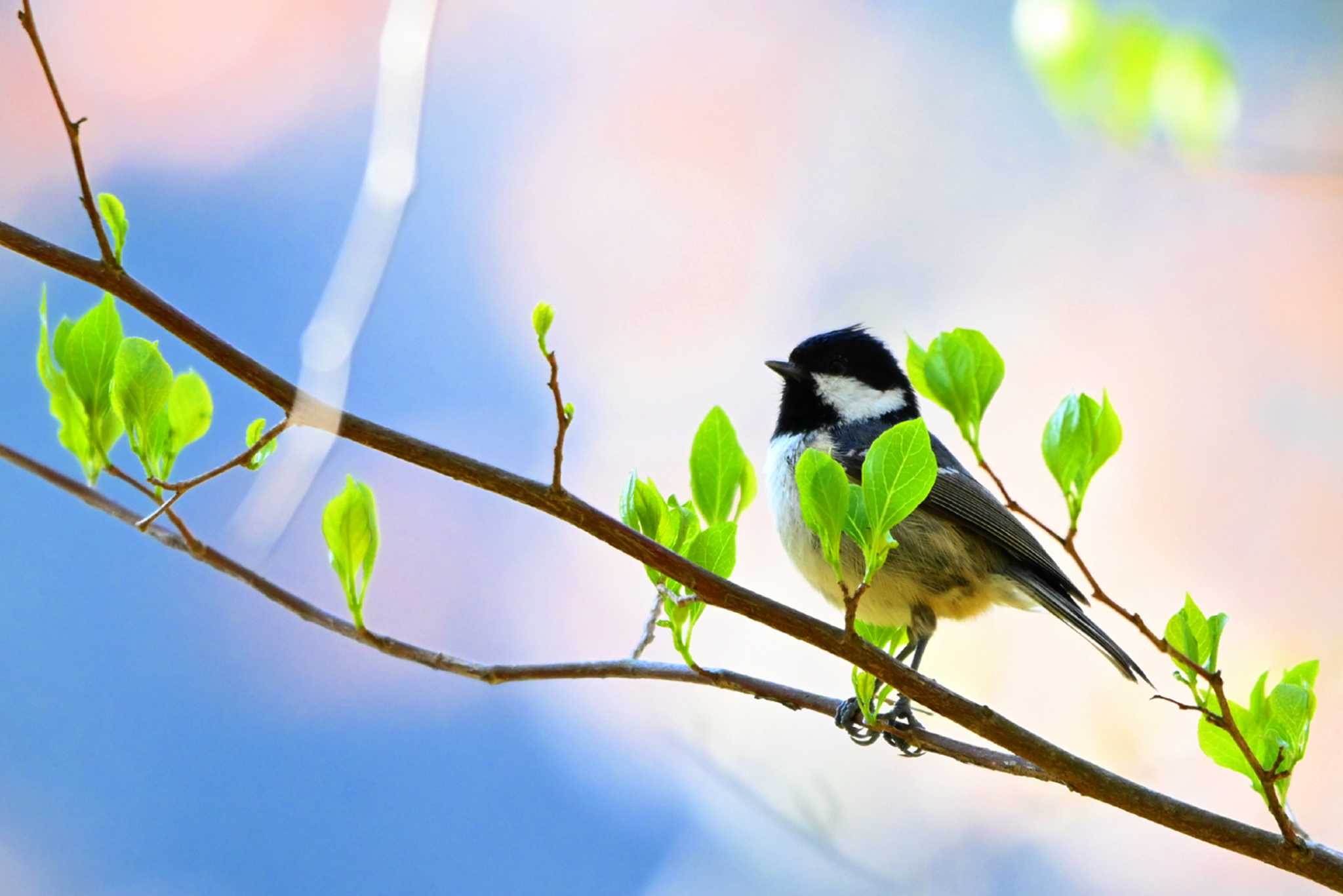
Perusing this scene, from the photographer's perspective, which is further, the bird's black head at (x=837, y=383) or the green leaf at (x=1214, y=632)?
the bird's black head at (x=837, y=383)

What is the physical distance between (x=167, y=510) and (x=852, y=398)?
0.85 metres

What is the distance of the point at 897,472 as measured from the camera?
0.53m

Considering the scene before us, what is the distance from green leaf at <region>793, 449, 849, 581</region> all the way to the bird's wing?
0.51m

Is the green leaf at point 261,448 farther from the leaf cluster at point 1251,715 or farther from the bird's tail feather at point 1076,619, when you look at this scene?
the bird's tail feather at point 1076,619

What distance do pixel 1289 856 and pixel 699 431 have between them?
1.18ft

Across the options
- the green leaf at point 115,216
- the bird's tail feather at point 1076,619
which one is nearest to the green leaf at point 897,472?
the green leaf at point 115,216

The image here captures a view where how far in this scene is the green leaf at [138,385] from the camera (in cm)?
53

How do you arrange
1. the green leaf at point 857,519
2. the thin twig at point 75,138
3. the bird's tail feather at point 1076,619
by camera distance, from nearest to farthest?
1. the thin twig at point 75,138
2. the green leaf at point 857,519
3. the bird's tail feather at point 1076,619

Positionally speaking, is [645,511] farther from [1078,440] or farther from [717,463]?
[1078,440]

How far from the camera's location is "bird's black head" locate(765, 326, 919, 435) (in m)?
1.21

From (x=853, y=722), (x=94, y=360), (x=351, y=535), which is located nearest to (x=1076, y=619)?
(x=853, y=722)

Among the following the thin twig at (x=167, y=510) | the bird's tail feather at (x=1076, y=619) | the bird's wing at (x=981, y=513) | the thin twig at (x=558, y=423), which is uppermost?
the bird's wing at (x=981, y=513)

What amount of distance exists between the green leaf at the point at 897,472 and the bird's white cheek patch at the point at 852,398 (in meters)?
0.67

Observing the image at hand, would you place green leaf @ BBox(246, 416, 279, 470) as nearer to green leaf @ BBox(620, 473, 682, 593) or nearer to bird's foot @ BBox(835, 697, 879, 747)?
green leaf @ BBox(620, 473, 682, 593)
